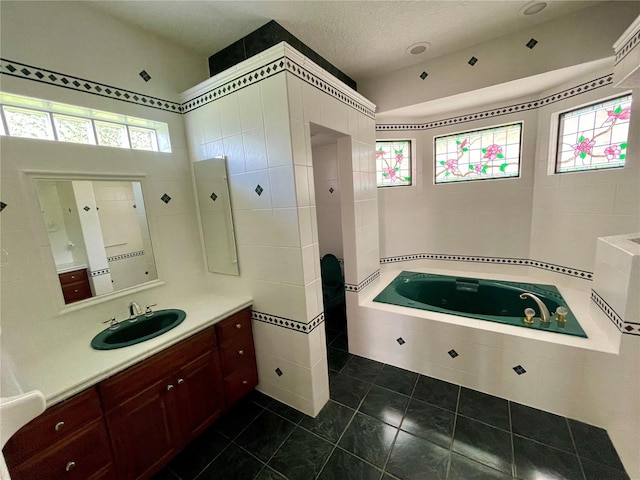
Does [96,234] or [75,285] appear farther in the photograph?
[96,234]

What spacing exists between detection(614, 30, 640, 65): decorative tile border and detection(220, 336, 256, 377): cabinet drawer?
10.3 feet

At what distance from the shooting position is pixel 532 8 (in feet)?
5.71

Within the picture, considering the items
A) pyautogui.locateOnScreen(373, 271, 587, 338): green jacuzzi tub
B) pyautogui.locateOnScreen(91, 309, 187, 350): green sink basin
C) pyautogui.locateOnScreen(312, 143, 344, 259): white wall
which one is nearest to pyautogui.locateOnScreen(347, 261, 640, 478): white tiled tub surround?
pyautogui.locateOnScreen(373, 271, 587, 338): green jacuzzi tub

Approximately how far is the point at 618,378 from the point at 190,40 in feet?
11.6

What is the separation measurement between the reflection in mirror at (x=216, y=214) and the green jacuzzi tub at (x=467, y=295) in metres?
1.42

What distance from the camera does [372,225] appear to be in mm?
2559

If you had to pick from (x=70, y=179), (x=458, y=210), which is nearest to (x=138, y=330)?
(x=70, y=179)

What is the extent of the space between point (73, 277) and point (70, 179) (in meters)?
0.57

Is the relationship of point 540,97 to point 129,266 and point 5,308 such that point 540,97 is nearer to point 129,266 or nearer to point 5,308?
point 129,266

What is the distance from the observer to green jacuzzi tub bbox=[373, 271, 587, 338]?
2283 mm

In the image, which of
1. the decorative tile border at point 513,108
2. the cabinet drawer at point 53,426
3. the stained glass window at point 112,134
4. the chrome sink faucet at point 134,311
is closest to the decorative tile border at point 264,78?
the stained glass window at point 112,134

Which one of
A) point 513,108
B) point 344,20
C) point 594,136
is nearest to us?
point 344,20

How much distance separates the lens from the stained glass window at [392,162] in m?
3.05

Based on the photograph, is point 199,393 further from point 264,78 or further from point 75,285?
point 264,78
